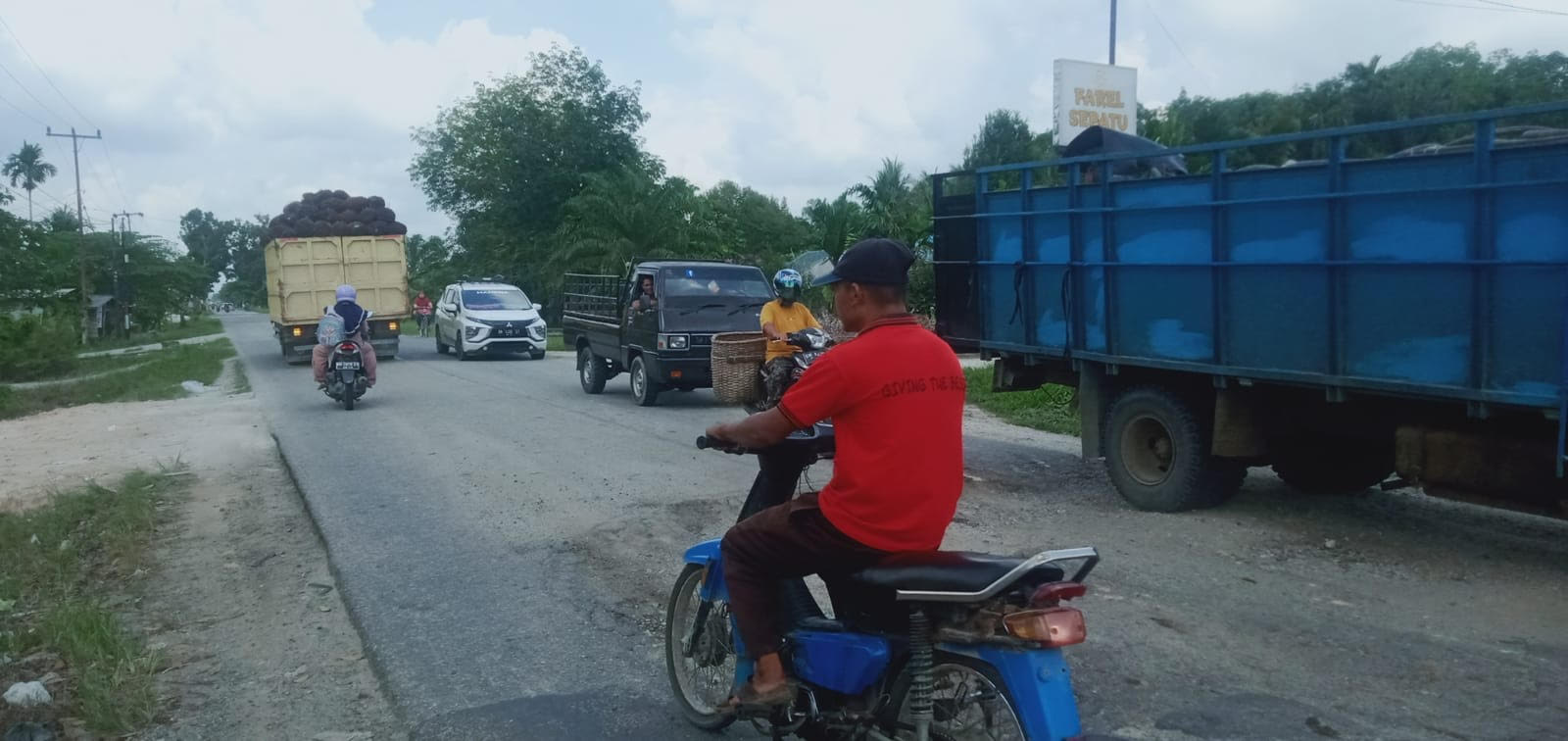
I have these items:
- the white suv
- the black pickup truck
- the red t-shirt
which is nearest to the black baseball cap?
the red t-shirt

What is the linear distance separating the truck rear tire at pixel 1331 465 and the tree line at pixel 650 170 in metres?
16.9

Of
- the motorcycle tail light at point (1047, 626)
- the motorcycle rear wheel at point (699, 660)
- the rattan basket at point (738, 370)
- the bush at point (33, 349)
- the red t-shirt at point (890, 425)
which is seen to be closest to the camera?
the motorcycle tail light at point (1047, 626)

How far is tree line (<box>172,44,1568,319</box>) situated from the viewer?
32312 millimetres

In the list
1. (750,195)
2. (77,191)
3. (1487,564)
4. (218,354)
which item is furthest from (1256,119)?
(77,191)

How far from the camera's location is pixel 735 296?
1603 cm

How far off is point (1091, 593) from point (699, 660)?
2.64 metres

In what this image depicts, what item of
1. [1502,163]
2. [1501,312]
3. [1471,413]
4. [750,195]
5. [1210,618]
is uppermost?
[750,195]

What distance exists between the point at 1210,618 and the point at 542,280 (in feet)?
132

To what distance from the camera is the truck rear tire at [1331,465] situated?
819 cm

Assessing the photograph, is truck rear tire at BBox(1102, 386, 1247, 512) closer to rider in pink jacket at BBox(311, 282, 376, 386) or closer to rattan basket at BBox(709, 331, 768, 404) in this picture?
rattan basket at BBox(709, 331, 768, 404)

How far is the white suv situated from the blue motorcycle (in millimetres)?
23056

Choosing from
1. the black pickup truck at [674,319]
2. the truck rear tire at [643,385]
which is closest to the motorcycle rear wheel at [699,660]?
the black pickup truck at [674,319]

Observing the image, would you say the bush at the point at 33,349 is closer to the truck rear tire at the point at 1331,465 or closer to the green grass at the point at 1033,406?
the green grass at the point at 1033,406

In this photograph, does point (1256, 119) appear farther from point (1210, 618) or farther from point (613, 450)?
point (1210, 618)
